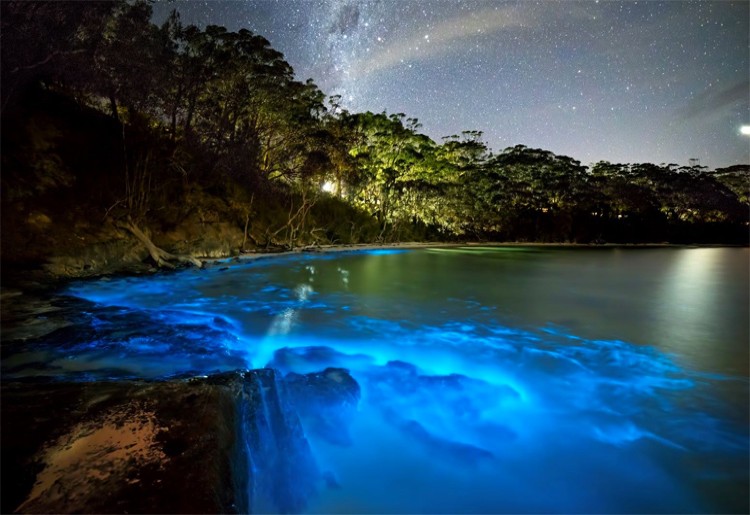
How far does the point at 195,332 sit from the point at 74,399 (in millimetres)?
3796

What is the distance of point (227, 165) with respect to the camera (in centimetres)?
1617

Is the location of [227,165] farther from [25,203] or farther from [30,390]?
Result: [30,390]

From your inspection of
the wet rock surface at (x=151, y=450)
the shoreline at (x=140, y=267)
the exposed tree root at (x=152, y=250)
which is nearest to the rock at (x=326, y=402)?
the wet rock surface at (x=151, y=450)

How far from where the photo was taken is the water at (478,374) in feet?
10.1

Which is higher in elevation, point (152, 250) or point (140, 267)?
point (152, 250)

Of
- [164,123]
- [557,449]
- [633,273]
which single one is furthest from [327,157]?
[557,449]

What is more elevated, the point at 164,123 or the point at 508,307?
the point at 164,123

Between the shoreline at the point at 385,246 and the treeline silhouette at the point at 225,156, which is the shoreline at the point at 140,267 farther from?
the treeline silhouette at the point at 225,156

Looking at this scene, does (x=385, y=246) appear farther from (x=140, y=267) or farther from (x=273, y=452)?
(x=273, y=452)

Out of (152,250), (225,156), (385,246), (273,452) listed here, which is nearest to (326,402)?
(273,452)

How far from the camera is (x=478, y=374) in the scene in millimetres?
5496

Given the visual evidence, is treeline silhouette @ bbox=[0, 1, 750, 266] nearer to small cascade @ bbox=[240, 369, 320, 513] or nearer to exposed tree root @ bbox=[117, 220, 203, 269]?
exposed tree root @ bbox=[117, 220, 203, 269]

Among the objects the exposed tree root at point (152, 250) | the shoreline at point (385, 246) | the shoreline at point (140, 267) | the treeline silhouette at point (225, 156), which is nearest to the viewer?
the shoreline at point (140, 267)

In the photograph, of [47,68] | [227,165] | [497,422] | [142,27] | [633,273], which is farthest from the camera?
[633,273]
